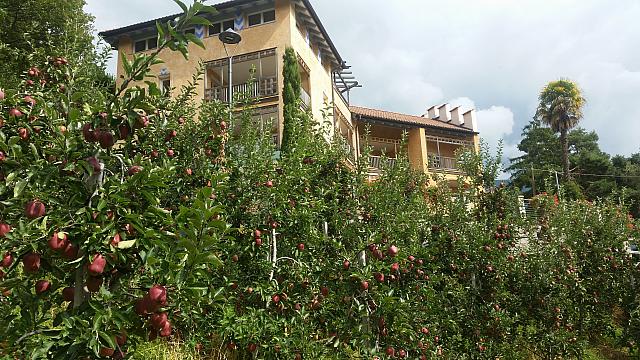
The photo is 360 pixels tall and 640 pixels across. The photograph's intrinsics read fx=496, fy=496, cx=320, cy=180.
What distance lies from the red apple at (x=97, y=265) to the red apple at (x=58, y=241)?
0.15 m

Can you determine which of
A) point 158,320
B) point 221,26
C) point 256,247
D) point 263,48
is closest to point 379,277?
point 256,247

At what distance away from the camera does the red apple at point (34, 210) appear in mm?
2328

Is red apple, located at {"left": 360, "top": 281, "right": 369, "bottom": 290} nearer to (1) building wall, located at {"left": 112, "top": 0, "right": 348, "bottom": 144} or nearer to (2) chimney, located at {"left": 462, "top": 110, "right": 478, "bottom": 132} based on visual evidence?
(1) building wall, located at {"left": 112, "top": 0, "right": 348, "bottom": 144}

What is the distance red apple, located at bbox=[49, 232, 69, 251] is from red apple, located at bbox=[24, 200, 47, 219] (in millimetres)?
152

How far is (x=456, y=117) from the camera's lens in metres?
34.6

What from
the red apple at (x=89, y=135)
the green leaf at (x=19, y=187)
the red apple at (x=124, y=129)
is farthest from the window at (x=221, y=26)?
the green leaf at (x=19, y=187)

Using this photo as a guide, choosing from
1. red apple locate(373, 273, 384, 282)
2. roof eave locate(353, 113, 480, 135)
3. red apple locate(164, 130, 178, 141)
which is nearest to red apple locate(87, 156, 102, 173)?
red apple locate(164, 130, 178, 141)

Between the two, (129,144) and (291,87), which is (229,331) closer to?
(129,144)

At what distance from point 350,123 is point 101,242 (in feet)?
85.1

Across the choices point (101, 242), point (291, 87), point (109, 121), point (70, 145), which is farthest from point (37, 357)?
point (291, 87)

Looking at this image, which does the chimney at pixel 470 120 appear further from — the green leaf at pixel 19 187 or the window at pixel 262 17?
the green leaf at pixel 19 187

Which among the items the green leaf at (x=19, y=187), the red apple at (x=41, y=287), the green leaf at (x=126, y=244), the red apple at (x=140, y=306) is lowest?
the red apple at (x=140, y=306)

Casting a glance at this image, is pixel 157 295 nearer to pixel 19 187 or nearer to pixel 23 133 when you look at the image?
pixel 19 187

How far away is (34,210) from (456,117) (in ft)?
113
